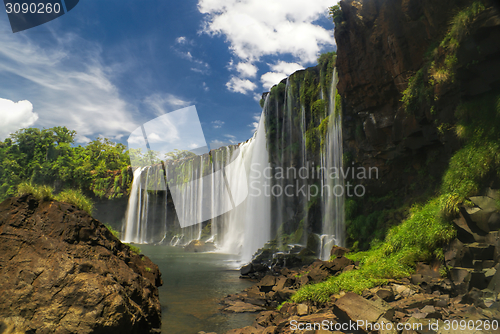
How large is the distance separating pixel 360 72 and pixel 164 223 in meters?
34.2

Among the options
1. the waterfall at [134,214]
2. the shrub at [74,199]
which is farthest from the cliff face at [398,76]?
the waterfall at [134,214]

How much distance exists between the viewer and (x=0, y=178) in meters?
35.1

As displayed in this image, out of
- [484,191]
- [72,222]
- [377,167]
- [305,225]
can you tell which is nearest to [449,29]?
[484,191]

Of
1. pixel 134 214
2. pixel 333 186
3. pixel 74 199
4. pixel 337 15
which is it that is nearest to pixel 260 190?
pixel 333 186

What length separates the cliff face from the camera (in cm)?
896

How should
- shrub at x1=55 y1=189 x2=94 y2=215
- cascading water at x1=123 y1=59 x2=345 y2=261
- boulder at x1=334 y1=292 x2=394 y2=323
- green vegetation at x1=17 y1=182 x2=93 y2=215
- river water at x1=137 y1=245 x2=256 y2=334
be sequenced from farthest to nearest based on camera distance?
cascading water at x1=123 y1=59 x2=345 y2=261 → river water at x1=137 y1=245 x2=256 y2=334 → shrub at x1=55 y1=189 x2=94 y2=215 → green vegetation at x1=17 y1=182 x2=93 y2=215 → boulder at x1=334 y1=292 x2=394 y2=323

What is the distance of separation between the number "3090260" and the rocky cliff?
5.86 m

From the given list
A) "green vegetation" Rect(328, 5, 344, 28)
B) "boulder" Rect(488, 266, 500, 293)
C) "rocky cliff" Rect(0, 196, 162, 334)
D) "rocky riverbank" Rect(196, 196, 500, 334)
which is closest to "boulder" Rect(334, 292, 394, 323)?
"rocky riverbank" Rect(196, 196, 500, 334)

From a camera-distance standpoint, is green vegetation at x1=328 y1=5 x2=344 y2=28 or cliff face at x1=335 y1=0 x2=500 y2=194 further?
green vegetation at x1=328 y1=5 x2=344 y2=28

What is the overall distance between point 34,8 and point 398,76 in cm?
1454

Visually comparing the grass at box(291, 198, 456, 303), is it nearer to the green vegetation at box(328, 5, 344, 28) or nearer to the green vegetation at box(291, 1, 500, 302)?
the green vegetation at box(291, 1, 500, 302)

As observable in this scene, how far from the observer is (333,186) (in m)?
18.6

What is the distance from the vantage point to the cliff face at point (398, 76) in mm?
8961

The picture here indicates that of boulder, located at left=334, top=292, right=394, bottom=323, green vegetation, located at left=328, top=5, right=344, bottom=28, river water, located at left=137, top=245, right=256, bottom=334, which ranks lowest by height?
river water, located at left=137, top=245, right=256, bottom=334
